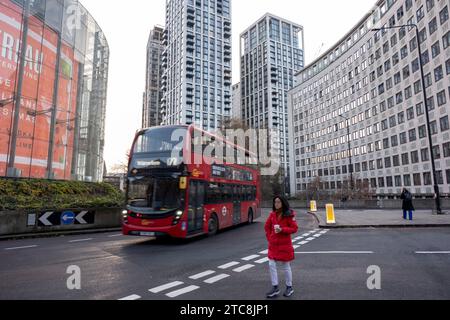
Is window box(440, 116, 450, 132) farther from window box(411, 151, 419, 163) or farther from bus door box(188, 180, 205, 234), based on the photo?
bus door box(188, 180, 205, 234)

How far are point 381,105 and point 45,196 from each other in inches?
2143

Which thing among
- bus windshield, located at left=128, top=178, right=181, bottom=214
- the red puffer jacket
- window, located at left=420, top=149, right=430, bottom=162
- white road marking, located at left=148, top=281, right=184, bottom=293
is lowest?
white road marking, located at left=148, top=281, right=184, bottom=293

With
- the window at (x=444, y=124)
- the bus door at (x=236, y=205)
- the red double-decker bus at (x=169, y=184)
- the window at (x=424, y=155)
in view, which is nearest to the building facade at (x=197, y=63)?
the window at (x=424, y=155)

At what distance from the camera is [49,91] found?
2189 cm

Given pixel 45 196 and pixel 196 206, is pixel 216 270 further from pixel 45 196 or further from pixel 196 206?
pixel 45 196

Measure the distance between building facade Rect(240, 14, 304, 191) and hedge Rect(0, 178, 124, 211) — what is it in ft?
354

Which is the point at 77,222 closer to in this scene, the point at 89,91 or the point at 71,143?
the point at 71,143

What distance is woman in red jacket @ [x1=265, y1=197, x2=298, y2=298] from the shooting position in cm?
486

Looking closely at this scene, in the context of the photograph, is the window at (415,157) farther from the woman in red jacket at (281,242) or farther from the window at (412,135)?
the woman in red jacket at (281,242)

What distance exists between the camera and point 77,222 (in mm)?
15227

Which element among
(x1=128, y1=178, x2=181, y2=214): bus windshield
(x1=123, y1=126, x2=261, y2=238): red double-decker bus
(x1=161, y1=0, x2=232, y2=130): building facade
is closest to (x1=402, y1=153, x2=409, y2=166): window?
(x1=123, y1=126, x2=261, y2=238): red double-decker bus

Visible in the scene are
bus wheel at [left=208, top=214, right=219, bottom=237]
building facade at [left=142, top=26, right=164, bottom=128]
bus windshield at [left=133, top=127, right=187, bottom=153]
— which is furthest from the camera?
building facade at [left=142, top=26, right=164, bottom=128]

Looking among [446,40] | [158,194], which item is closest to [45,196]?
[158,194]

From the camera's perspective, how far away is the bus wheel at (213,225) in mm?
12625
